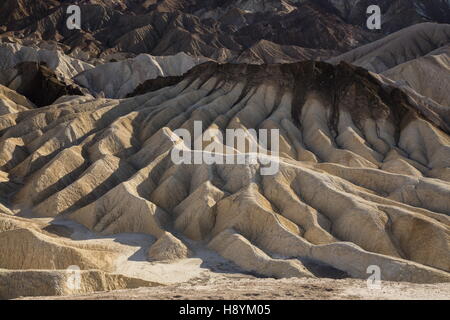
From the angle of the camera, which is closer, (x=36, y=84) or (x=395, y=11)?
(x=36, y=84)

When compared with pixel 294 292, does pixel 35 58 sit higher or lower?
higher

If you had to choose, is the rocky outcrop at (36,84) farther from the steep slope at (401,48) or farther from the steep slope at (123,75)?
the steep slope at (401,48)

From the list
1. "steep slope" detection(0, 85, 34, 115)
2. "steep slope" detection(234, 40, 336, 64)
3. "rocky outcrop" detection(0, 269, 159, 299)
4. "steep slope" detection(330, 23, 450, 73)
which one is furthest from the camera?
"steep slope" detection(234, 40, 336, 64)

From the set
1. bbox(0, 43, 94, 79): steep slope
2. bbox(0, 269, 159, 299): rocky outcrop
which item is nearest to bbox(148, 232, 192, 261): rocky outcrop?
bbox(0, 269, 159, 299): rocky outcrop

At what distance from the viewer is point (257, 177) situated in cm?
3225

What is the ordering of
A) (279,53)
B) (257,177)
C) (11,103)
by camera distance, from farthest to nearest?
(279,53)
(11,103)
(257,177)

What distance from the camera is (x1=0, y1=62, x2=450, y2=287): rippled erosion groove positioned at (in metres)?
26.1

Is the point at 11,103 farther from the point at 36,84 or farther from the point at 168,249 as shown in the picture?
the point at 168,249

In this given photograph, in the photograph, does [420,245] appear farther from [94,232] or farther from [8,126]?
[8,126]

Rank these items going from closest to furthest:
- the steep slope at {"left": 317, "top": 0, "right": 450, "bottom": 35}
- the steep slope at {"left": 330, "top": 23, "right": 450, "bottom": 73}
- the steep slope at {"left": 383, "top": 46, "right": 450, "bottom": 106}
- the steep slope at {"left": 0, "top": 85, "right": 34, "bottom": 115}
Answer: the steep slope at {"left": 0, "top": 85, "right": 34, "bottom": 115}
the steep slope at {"left": 383, "top": 46, "right": 450, "bottom": 106}
the steep slope at {"left": 330, "top": 23, "right": 450, "bottom": 73}
the steep slope at {"left": 317, "top": 0, "right": 450, "bottom": 35}

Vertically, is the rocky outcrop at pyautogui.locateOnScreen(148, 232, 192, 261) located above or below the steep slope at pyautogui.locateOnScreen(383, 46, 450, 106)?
below

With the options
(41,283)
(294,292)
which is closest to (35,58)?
(41,283)

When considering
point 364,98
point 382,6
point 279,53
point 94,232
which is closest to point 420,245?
point 94,232

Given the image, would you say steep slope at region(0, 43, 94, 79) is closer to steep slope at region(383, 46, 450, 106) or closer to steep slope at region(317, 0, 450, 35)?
steep slope at region(383, 46, 450, 106)
